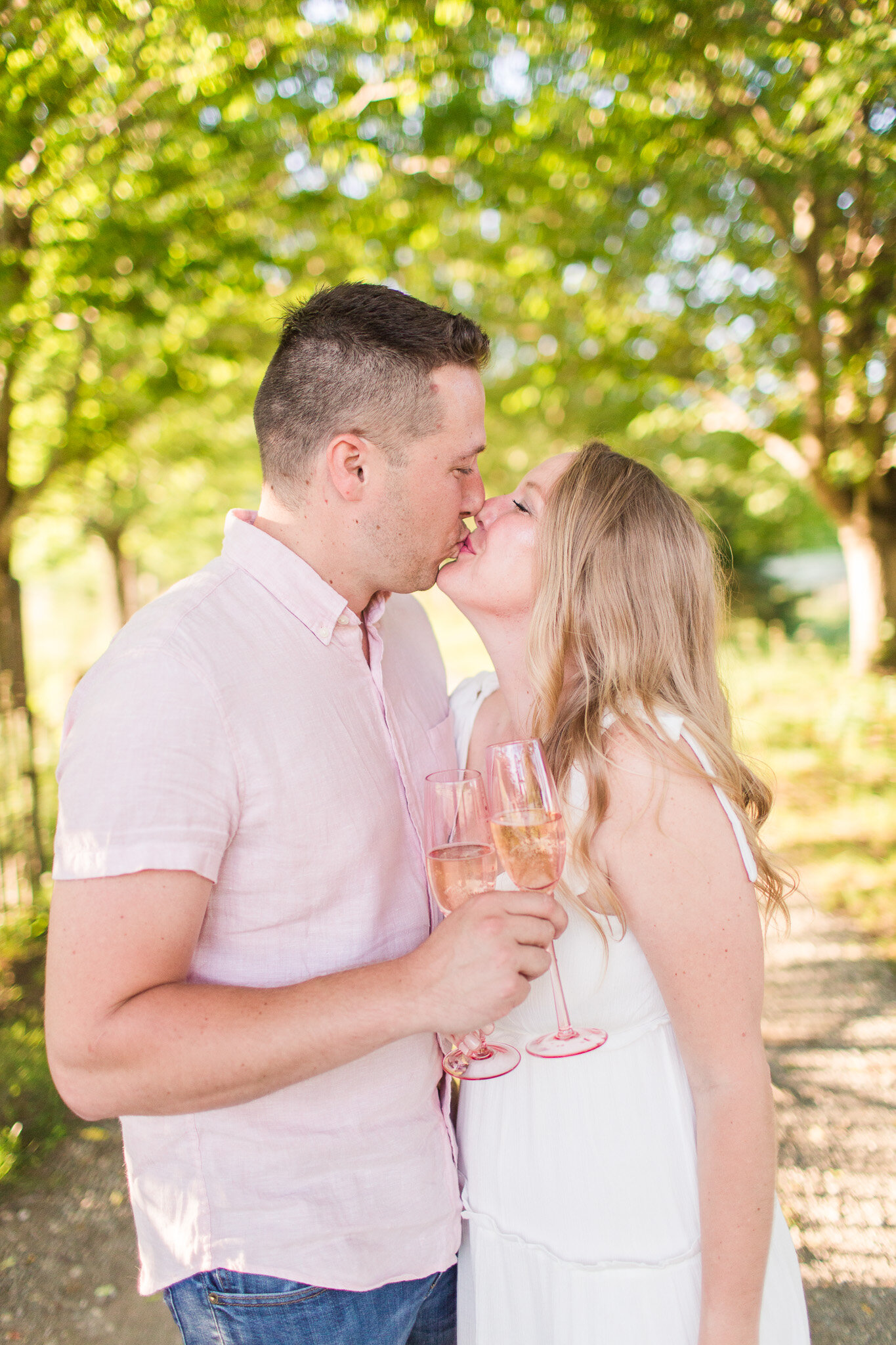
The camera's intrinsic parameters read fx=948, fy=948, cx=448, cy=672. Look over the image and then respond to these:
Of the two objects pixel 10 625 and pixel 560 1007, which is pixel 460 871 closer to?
pixel 560 1007

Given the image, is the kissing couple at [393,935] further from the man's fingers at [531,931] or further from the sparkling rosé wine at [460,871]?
the sparkling rosé wine at [460,871]

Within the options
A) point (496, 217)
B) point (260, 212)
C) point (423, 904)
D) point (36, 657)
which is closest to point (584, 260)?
point (496, 217)

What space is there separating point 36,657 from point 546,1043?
26227 mm

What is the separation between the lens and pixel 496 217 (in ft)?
34.7

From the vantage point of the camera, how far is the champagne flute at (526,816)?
185cm

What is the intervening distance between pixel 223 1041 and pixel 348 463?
1.32 metres

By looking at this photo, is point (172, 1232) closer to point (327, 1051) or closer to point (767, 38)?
point (327, 1051)

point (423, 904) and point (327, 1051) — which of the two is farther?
point (423, 904)

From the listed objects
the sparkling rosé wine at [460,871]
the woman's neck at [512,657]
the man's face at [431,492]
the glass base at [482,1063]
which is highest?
the man's face at [431,492]

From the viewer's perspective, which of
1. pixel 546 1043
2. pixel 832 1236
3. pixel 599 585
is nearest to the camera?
pixel 546 1043

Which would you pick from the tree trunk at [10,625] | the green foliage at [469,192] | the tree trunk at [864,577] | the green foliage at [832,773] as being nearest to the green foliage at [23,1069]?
the tree trunk at [10,625]

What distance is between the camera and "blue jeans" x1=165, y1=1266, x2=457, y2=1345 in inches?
71.6

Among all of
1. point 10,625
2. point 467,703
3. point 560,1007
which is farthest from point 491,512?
point 10,625

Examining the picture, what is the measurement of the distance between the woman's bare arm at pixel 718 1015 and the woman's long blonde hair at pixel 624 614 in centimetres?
33
